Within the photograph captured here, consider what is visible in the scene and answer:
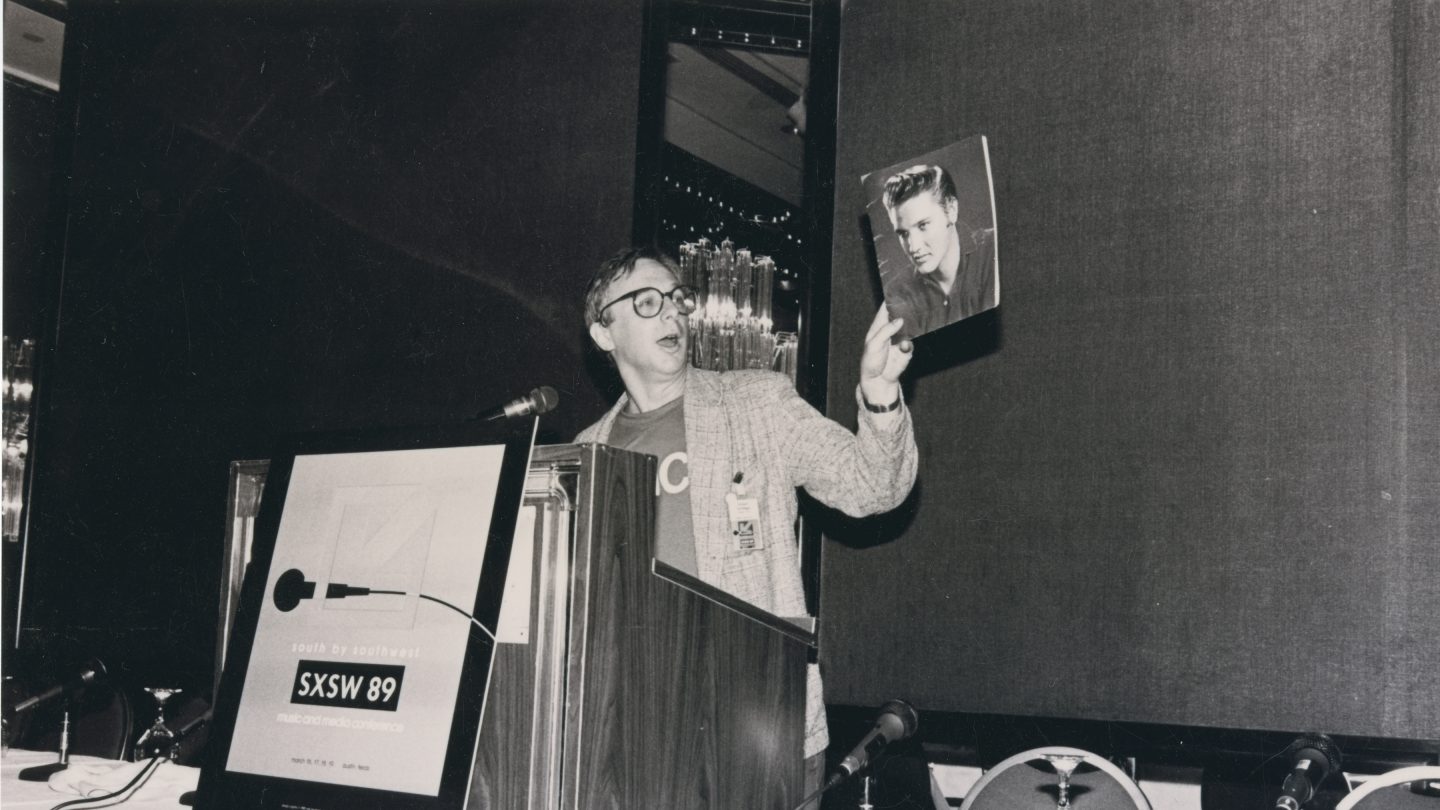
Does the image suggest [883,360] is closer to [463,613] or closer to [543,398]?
[543,398]

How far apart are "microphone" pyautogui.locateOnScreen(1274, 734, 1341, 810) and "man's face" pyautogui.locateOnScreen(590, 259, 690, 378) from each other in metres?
1.39

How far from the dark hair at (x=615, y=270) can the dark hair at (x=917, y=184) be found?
958 mm

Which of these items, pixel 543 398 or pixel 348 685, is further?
pixel 543 398

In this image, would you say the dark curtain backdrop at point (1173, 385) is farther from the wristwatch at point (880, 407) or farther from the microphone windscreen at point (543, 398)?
the microphone windscreen at point (543, 398)

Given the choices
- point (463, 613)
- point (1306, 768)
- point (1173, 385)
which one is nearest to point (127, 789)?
point (463, 613)

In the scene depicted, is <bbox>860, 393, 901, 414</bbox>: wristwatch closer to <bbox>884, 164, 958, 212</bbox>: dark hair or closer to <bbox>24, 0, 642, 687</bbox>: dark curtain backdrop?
<bbox>884, 164, 958, 212</bbox>: dark hair

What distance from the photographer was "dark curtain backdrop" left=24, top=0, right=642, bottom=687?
3543 millimetres

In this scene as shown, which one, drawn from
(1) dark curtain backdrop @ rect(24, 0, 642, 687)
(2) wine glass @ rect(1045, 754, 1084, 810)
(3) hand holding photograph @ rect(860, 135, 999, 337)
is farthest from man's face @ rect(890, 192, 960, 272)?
(1) dark curtain backdrop @ rect(24, 0, 642, 687)

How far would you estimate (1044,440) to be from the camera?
2.82 m

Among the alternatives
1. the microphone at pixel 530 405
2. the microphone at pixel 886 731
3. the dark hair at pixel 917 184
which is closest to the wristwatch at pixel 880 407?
the dark hair at pixel 917 184

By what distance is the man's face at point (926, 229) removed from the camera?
5.44 feet

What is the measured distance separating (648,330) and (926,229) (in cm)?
99

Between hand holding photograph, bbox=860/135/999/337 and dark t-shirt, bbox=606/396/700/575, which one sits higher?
hand holding photograph, bbox=860/135/999/337

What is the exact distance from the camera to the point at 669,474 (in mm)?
2465
